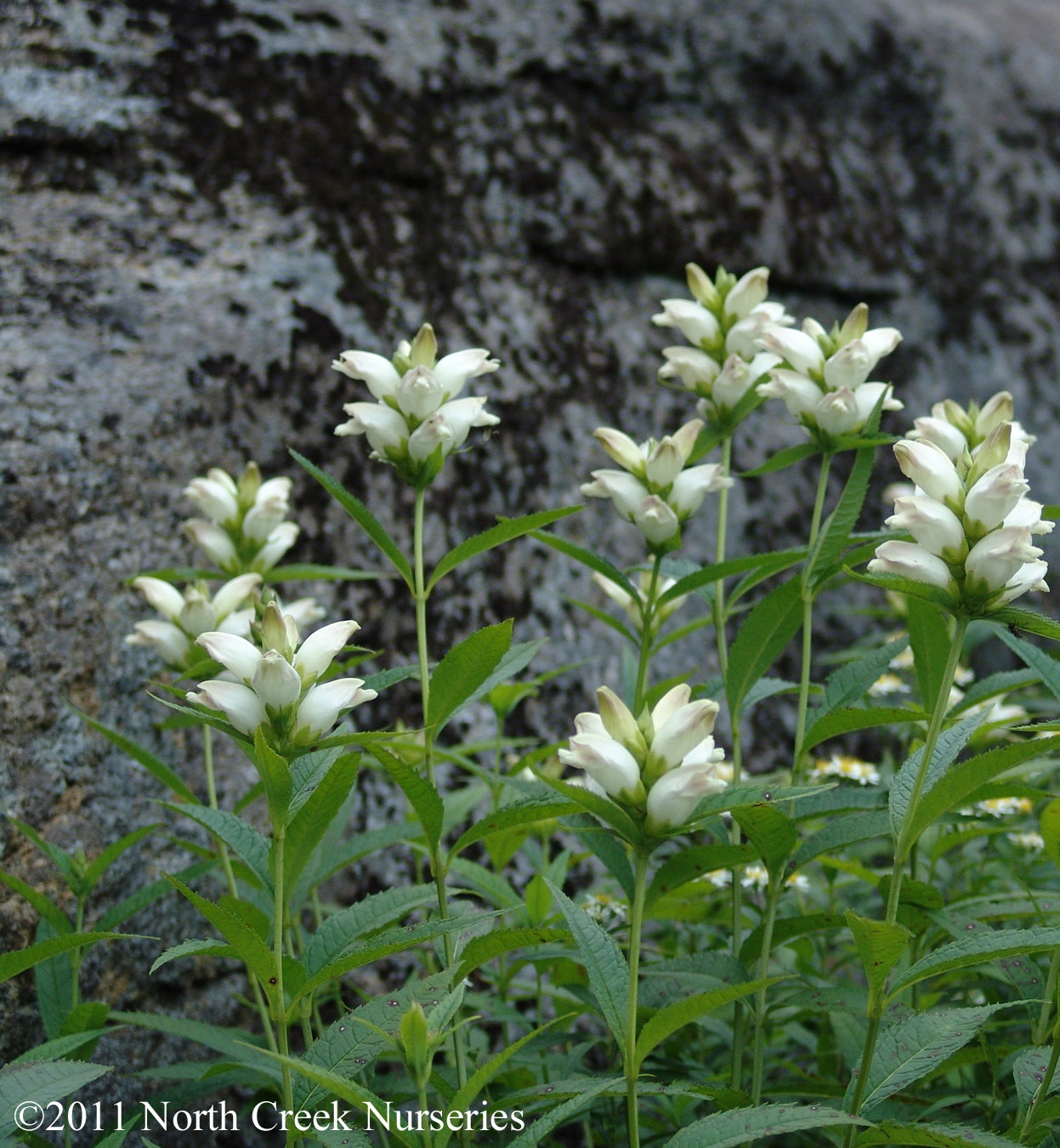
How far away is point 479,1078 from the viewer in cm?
107

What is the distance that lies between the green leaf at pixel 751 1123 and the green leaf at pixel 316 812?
49 cm

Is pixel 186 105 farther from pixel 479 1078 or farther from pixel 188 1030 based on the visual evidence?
pixel 479 1078

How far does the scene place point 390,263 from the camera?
2459 millimetres

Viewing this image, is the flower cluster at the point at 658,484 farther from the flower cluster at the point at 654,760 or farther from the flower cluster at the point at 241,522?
the flower cluster at the point at 241,522

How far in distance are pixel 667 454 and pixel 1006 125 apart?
295 centimetres

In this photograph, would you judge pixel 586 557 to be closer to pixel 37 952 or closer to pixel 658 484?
pixel 658 484

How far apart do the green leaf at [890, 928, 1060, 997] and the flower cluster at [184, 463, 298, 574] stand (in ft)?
3.57

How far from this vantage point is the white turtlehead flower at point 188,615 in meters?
1.57

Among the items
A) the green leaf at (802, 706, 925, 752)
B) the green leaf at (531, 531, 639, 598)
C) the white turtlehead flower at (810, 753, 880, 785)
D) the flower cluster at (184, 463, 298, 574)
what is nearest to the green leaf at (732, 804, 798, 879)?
the green leaf at (802, 706, 925, 752)

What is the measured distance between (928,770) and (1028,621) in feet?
0.64

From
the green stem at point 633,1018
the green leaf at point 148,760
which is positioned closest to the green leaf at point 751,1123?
the green stem at point 633,1018

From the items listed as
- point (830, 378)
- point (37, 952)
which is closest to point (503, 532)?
point (830, 378)

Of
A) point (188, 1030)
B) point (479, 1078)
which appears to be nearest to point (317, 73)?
point (188, 1030)

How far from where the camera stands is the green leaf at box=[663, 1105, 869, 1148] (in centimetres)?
97
